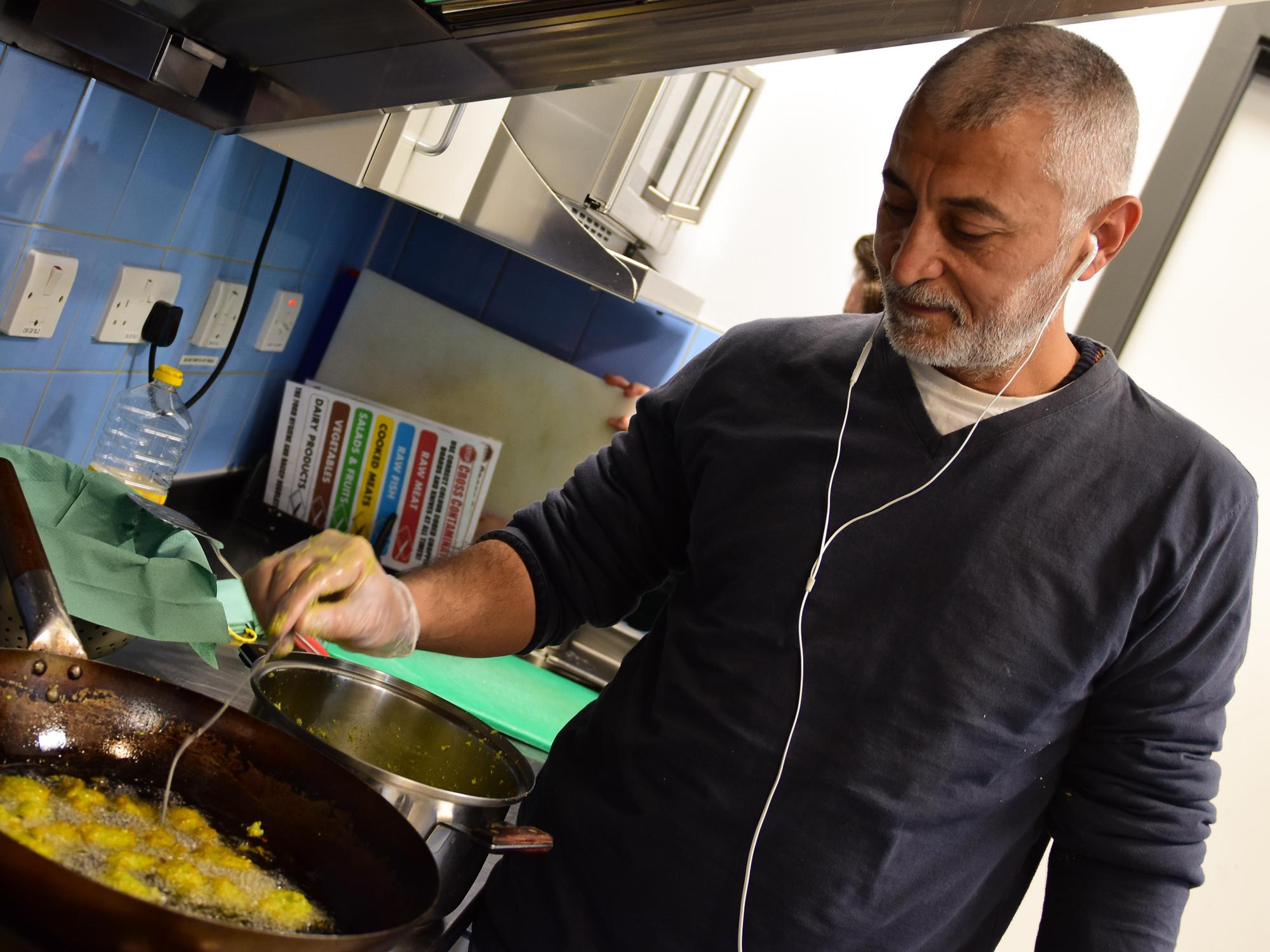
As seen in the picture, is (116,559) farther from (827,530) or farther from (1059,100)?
(1059,100)

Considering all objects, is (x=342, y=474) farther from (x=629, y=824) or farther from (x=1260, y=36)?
(x=1260, y=36)

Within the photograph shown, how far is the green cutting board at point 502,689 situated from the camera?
1574 mm

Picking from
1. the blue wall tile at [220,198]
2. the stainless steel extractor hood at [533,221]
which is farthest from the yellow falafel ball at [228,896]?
the stainless steel extractor hood at [533,221]

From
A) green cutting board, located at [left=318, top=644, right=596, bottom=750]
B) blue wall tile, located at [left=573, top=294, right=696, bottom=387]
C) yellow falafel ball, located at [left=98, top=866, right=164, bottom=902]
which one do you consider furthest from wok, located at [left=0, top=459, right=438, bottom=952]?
blue wall tile, located at [left=573, top=294, right=696, bottom=387]

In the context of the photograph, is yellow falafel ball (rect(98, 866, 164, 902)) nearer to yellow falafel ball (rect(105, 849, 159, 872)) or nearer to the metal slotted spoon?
→ yellow falafel ball (rect(105, 849, 159, 872))

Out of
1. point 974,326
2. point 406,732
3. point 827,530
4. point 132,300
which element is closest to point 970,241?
point 974,326

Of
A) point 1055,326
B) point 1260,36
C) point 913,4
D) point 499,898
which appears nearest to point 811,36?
point 913,4

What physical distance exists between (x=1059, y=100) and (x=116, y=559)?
36.5 inches

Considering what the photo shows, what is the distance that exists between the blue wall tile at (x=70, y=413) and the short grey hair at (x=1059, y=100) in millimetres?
1055

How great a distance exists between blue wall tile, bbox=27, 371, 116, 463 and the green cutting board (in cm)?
42

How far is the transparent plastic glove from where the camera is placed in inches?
31.9

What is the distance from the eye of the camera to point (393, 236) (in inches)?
86.5

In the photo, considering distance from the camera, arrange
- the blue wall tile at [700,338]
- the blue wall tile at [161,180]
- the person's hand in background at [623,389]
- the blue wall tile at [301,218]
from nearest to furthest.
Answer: the blue wall tile at [161,180] < the blue wall tile at [301,218] < the person's hand in background at [623,389] < the blue wall tile at [700,338]

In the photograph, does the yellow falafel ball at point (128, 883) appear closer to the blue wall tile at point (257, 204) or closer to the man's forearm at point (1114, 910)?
the man's forearm at point (1114, 910)
